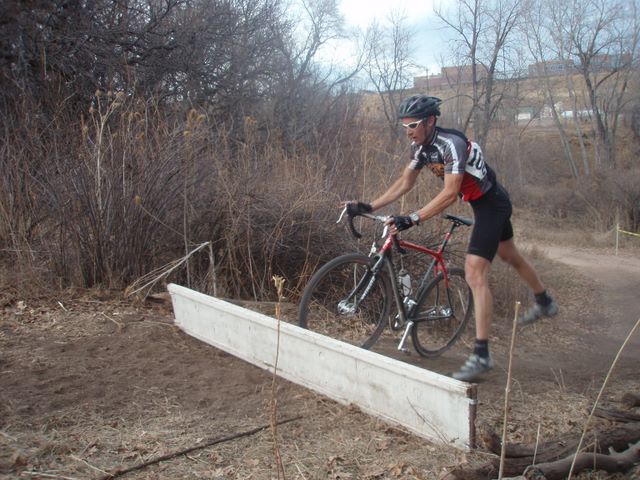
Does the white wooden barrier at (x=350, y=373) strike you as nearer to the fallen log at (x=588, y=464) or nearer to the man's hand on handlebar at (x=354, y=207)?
the fallen log at (x=588, y=464)

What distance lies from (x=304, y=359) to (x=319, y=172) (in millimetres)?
3225

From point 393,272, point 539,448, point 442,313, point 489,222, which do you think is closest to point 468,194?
point 489,222

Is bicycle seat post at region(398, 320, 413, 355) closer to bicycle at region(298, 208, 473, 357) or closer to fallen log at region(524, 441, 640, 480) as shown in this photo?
bicycle at region(298, 208, 473, 357)

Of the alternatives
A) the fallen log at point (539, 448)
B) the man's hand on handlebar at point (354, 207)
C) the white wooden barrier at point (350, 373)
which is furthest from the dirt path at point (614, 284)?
the white wooden barrier at point (350, 373)

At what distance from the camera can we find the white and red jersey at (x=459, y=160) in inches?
183

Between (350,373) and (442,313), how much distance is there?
196cm

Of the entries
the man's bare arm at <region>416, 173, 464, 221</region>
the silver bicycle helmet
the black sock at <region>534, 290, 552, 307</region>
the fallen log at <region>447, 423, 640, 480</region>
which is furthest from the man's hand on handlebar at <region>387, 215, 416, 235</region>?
the fallen log at <region>447, 423, 640, 480</region>

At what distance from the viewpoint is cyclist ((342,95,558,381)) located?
4.65 m

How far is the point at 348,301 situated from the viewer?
5.14 meters

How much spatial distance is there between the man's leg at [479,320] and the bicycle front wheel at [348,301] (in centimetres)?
71

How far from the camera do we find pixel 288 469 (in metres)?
3.18

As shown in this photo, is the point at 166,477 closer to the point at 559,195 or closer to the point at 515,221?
the point at 515,221

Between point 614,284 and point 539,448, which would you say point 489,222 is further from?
point 614,284

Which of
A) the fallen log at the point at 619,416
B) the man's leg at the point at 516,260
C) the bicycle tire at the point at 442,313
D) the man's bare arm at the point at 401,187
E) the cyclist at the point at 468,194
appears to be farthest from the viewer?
the bicycle tire at the point at 442,313
